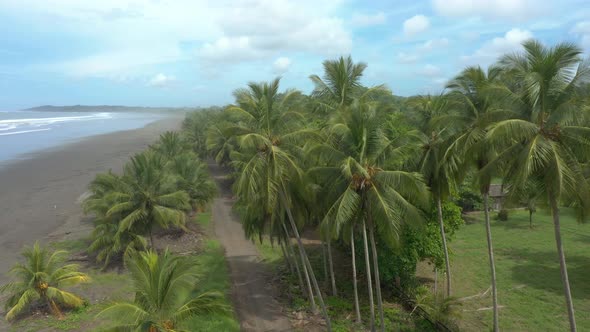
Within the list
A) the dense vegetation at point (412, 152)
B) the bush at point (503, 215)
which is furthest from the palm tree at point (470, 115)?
the bush at point (503, 215)

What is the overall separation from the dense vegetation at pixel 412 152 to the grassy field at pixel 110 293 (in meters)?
3.81

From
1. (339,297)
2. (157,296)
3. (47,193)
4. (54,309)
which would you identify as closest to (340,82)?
(339,297)

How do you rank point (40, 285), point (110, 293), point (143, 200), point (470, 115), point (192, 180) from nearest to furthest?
point (470, 115) → point (40, 285) → point (110, 293) → point (143, 200) → point (192, 180)

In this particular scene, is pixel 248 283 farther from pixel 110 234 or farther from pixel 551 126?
pixel 551 126

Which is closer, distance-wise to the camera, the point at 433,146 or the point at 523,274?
the point at 433,146

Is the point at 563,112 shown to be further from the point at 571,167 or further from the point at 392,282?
the point at 392,282

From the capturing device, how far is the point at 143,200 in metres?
21.9

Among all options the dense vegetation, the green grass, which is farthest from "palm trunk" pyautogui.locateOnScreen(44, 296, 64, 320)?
the green grass

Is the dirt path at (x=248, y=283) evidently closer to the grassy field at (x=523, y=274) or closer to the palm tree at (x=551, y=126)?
the grassy field at (x=523, y=274)

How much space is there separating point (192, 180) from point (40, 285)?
13.2 m

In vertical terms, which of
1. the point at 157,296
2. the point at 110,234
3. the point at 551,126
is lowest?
the point at 110,234

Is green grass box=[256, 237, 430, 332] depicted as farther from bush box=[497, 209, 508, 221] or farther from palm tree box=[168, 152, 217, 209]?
bush box=[497, 209, 508, 221]

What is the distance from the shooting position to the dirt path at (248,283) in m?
17.2

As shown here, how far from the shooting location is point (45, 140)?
77.1 metres
